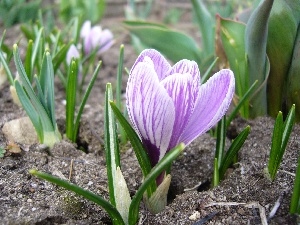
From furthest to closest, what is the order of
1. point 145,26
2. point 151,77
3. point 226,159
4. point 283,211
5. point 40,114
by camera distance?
point 145,26 < point 40,114 < point 226,159 < point 283,211 < point 151,77

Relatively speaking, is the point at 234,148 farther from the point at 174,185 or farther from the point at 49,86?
the point at 49,86

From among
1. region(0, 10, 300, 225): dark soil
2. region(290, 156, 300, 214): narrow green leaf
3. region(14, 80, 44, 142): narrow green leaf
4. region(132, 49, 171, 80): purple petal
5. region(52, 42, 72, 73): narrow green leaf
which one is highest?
region(132, 49, 171, 80): purple petal

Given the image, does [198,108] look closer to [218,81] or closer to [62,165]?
[218,81]

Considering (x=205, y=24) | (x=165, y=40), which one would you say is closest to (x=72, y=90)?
(x=165, y=40)

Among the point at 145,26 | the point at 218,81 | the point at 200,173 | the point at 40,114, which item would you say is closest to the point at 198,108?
the point at 218,81

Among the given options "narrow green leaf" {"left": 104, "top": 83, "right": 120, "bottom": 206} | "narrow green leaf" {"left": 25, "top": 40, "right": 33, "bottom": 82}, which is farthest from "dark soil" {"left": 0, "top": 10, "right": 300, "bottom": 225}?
"narrow green leaf" {"left": 25, "top": 40, "right": 33, "bottom": 82}

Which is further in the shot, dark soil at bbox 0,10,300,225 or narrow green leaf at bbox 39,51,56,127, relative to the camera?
narrow green leaf at bbox 39,51,56,127

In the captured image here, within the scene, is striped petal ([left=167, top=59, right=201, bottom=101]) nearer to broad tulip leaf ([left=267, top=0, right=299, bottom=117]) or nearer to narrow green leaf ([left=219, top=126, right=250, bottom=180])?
narrow green leaf ([left=219, top=126, right=250, bottom=180])
